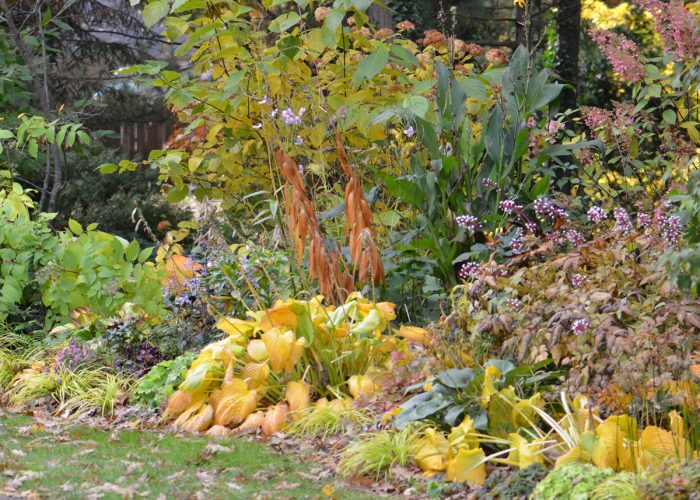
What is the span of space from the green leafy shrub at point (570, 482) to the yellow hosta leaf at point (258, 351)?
6.39 feet

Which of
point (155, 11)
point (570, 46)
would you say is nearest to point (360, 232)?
point (155, 11)

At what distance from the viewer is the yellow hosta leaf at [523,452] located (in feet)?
12.1

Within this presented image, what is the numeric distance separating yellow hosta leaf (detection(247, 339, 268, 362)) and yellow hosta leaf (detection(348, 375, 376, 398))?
1.58 ft

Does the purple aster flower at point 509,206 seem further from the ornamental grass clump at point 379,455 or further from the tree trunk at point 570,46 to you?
the tree trunk at point 570,46

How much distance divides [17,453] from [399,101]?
11.8 ft

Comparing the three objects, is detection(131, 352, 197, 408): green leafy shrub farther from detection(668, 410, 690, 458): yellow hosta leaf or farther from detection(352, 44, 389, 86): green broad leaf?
detection(668, 410, 690, 458): yellow hosta leaf

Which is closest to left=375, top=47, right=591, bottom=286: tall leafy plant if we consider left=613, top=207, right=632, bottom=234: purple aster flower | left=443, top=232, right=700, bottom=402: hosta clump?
left=443, top=232, right=700, bottom=402: hosta clump

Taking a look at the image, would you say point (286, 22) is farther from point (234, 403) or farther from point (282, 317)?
point (234, 403)

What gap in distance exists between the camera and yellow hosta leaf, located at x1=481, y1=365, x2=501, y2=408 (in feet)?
13.1

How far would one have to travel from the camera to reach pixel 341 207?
5.93 meters

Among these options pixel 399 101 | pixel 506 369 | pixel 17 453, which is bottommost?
pixel 17 453

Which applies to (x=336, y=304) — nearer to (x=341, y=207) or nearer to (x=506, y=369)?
(x=341, y=207)

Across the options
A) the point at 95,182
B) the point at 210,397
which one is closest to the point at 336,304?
the point at 210,397

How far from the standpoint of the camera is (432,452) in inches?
155
